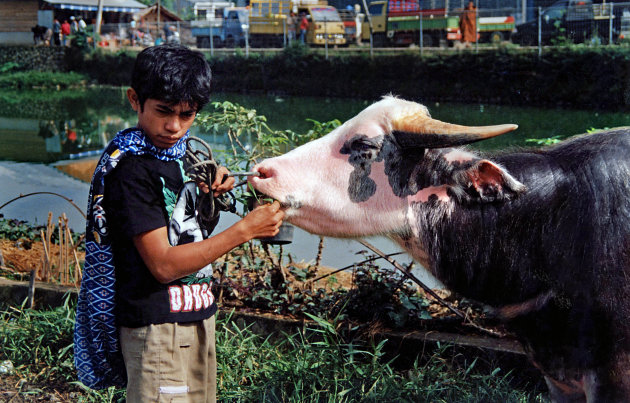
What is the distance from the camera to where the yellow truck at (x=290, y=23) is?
25016mm

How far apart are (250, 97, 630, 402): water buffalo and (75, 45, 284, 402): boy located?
29 centimetres

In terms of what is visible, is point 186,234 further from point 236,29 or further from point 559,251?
point 236,29

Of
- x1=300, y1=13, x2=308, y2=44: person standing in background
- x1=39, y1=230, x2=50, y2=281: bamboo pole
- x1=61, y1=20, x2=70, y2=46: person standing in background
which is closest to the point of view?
x1=39, y1=230, x2=50, y2=281: bamboo pole

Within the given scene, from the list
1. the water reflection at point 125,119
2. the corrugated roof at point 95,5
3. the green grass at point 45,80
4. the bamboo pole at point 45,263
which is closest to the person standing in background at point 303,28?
the water reflection at point 125,119

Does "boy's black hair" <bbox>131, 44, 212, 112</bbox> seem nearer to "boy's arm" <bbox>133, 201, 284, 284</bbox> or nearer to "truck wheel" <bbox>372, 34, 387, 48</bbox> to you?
"boy's arm" <bbox>133, 201, 284, 284</bbox>

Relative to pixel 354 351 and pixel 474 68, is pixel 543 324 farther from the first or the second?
pixel 474 68

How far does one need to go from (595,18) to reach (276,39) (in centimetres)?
1165

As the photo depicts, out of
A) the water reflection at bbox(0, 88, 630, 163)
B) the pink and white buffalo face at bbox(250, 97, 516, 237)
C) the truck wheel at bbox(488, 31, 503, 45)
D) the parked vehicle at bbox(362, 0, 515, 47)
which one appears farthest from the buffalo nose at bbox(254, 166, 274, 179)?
the parked vehicle at bbox(362, 0, 515, 47)

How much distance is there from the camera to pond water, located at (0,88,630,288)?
8.64m

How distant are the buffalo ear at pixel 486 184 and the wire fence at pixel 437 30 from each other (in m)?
15.9

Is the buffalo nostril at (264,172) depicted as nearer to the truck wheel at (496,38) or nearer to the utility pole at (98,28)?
the truck wheel at (496,38)

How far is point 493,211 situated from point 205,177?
1.03 m

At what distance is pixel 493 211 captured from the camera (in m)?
2.58

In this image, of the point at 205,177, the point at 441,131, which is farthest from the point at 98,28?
the point at 441,131
